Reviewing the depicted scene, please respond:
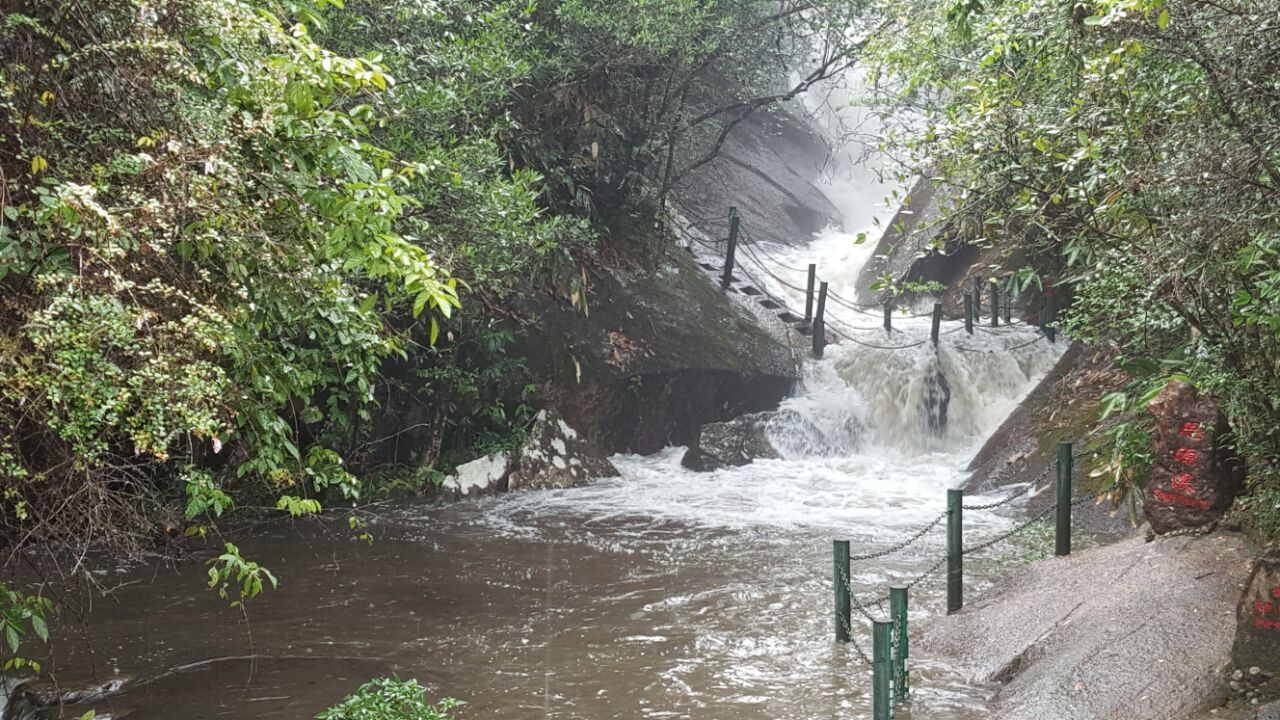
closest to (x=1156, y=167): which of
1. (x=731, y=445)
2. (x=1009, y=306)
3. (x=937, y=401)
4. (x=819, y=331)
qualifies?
(x=731, y=445)

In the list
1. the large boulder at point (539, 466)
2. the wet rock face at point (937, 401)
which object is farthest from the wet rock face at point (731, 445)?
the wet rock face at point (937, 401)

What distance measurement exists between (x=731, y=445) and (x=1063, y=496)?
8.64 metres

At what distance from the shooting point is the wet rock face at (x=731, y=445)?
15.7 meters

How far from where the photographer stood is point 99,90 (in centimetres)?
405

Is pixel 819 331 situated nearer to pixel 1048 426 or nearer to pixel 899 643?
pixel 1048 426

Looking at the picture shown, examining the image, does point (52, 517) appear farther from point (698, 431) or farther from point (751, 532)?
point (698, 431)

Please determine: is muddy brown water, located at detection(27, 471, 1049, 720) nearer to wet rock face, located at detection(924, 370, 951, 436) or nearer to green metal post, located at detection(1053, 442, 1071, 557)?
green metal post, located at detection(1053, 442, 1071, 557)

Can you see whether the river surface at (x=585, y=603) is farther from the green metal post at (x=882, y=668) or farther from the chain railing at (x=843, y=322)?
the chain railing at (x=843, y=322)

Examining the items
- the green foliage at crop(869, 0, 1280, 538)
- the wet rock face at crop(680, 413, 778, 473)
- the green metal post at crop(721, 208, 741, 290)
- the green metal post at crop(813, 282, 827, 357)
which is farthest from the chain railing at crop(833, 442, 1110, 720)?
the green metal post at crop(721, 208, 741, 290)

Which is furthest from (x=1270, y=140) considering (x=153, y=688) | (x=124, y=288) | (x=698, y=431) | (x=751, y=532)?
(x=698, y=431)

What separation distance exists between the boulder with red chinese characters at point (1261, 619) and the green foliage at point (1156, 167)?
98 cm

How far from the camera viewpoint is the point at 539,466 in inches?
568

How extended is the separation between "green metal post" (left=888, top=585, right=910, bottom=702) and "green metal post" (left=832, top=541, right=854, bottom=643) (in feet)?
1.78

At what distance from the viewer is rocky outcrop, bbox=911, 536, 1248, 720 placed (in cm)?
524
